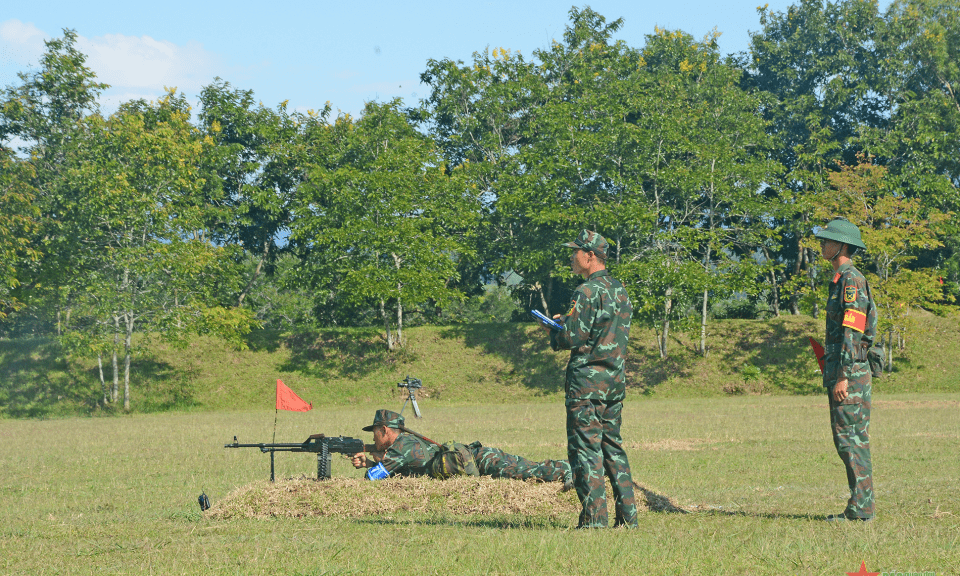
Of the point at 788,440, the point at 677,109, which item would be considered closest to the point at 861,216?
the point at 677,109

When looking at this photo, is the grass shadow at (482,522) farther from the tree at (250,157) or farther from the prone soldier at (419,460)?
the tree at (250,157)

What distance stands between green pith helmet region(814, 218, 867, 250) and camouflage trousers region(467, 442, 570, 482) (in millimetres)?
3971

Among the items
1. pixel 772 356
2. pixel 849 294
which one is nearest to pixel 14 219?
pixel 772 356

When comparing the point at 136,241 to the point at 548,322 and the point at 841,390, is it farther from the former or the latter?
the point at 841,390

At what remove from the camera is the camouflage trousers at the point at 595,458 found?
7613mm

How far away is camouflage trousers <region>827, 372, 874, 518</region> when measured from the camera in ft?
26.1

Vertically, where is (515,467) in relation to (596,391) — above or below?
below

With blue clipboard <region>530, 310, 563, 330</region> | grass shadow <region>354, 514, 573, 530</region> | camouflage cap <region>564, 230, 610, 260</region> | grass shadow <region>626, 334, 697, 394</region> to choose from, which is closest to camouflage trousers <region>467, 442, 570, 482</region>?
grass shadow <region>354, 514, 573, 530</region>

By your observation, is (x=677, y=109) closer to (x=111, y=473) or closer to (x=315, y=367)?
(x=315, y=367)

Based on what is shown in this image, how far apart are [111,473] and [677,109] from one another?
117 ft

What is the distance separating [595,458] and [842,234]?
3274mm

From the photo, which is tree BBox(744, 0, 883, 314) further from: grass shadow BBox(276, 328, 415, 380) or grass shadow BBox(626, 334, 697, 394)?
grass shadow BBox(276, 328, 415, 380)

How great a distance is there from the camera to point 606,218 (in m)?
41.9

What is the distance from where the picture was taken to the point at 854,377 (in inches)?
315
